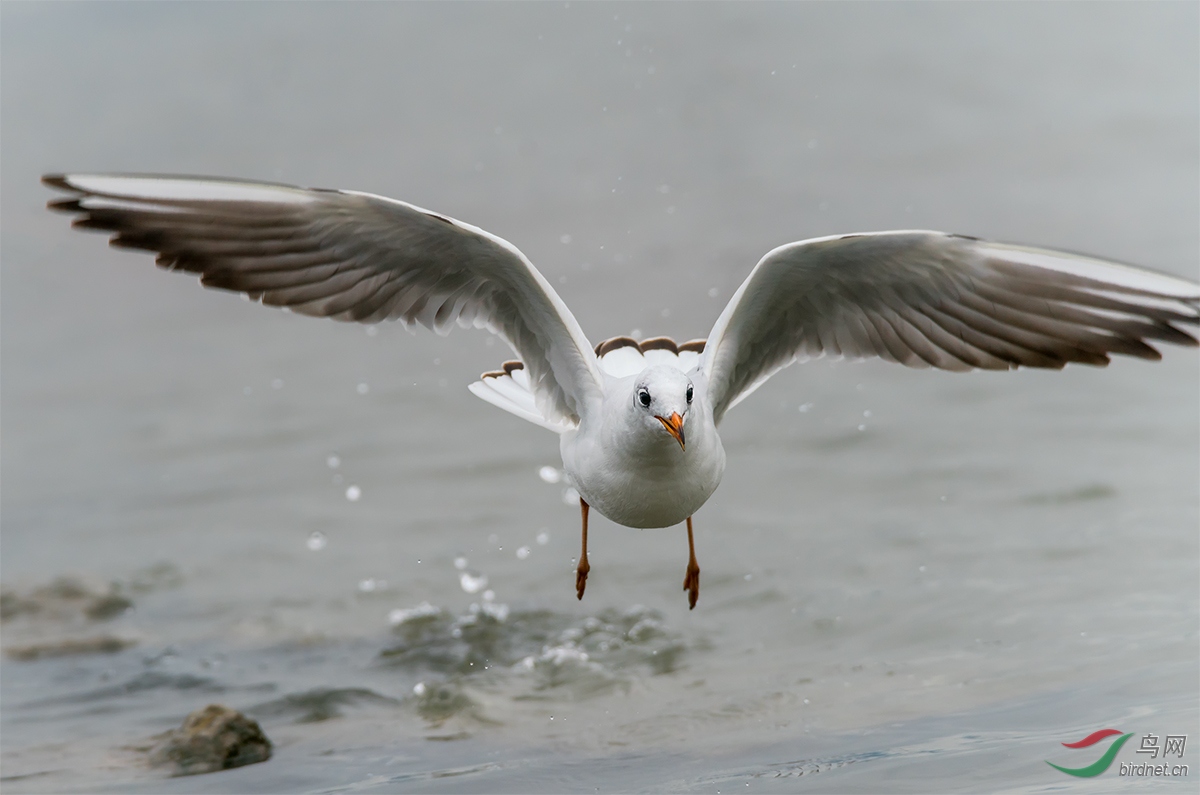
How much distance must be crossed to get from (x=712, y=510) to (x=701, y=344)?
13.8 ft

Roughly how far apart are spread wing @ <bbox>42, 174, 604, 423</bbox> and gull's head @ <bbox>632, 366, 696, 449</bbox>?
687 millimetres

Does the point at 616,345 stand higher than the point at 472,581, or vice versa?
the point at 616,345

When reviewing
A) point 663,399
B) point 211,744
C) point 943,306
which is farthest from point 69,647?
point 943,306

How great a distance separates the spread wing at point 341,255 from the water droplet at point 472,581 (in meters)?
3.92

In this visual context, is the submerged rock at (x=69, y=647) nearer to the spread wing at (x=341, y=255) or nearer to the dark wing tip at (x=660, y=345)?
the spread wing at (x=341, y=255)

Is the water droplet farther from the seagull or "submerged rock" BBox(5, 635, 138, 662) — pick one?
the seagull

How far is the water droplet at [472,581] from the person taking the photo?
29.1ft

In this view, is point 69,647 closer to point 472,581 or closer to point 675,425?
point 472,581

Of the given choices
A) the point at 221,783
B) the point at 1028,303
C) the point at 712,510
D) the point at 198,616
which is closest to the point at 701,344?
the point at 1028,303

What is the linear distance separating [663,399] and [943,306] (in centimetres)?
140

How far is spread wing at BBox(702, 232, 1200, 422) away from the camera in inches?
181

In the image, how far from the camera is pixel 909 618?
802cm

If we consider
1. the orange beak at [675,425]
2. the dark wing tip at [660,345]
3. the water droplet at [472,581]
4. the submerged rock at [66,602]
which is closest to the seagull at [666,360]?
the orange beak at [675,425]

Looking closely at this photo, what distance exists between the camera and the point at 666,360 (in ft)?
17.6
